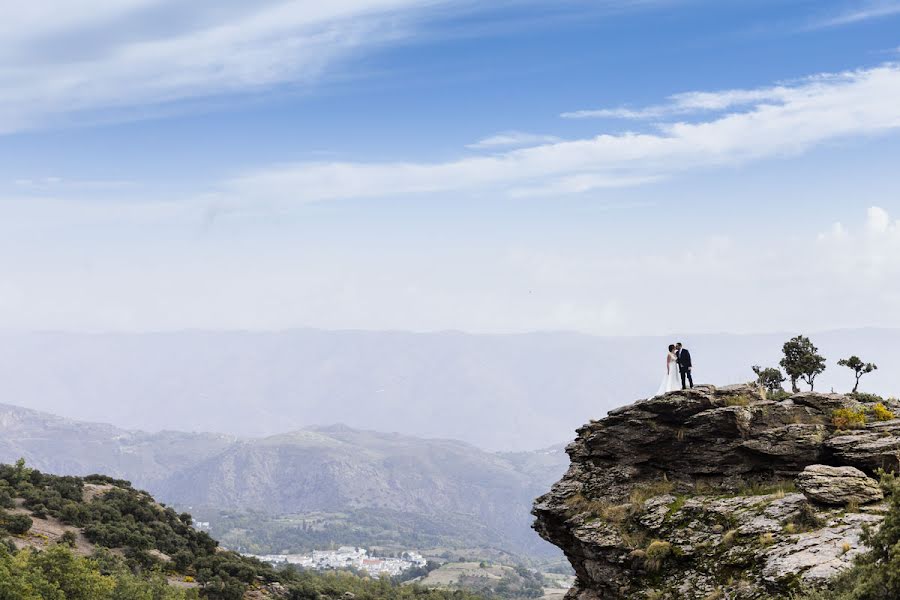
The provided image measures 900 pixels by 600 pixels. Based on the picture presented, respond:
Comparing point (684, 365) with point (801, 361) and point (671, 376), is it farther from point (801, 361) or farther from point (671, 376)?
point (801, 361)

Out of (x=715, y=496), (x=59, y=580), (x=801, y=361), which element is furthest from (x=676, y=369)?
(x=59, y=580)

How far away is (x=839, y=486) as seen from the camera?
1353 inches

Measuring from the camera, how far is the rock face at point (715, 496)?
109 ft

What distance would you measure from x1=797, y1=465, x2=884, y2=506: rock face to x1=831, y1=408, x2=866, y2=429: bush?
157 inches

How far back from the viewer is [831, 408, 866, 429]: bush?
39000 mm

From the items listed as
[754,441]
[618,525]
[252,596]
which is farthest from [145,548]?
[754,441]

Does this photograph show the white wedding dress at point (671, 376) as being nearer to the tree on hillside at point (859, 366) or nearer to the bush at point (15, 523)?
the tree on hillside at point (859, 366)

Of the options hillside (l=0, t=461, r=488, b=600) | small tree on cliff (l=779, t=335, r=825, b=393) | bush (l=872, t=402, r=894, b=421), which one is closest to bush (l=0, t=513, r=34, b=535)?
hillside (l=0, t=461, r=488, b=600)

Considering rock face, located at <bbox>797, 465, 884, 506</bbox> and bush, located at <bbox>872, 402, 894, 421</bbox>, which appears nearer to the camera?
rock face, located at <bbox>797, 465, 884, 506</bbox>

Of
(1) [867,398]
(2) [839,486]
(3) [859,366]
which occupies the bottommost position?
(2) [839,486]

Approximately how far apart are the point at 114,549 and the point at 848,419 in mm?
89302

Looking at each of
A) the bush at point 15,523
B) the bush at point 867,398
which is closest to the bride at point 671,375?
the bush at point 867,398

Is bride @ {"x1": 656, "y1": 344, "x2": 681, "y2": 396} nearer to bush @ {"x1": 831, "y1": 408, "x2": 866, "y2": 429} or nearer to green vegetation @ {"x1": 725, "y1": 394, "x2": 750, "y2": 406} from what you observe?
green vegetation @ {"x1": 725, "y1": 394, "x2": 750, "y2": 406}

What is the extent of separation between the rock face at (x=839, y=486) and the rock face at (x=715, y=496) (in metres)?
0.06
